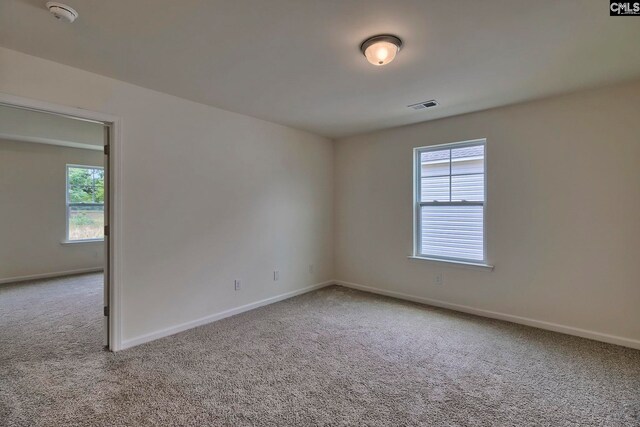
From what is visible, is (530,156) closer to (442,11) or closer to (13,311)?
(442,11)

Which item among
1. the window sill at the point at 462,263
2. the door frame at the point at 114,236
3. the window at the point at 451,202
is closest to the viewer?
the door frame at the point at 114,236

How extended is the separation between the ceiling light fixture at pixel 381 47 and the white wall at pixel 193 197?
2.05 m

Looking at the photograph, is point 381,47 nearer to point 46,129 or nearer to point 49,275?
point 46,129

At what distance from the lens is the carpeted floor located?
1.92 m

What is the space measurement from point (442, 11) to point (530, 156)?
2.24m

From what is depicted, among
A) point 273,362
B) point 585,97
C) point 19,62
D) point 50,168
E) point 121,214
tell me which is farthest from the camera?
point 50,168

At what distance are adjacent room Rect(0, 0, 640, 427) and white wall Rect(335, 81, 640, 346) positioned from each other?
0.02 meters

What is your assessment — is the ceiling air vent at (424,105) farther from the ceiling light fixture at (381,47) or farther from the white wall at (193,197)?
the white wall at (193,197)

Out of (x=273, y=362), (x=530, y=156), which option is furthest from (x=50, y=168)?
(x=530, y=156)

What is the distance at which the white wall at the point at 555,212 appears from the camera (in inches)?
113

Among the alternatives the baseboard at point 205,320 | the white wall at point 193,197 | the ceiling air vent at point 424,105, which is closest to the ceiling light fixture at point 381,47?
the ceiling air vent at point 424,105

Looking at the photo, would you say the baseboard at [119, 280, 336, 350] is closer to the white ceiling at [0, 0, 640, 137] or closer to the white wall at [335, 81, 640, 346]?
the white wall at [335, 81, 640, 346]

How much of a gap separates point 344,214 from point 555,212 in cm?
274

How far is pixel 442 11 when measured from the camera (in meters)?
1.81
